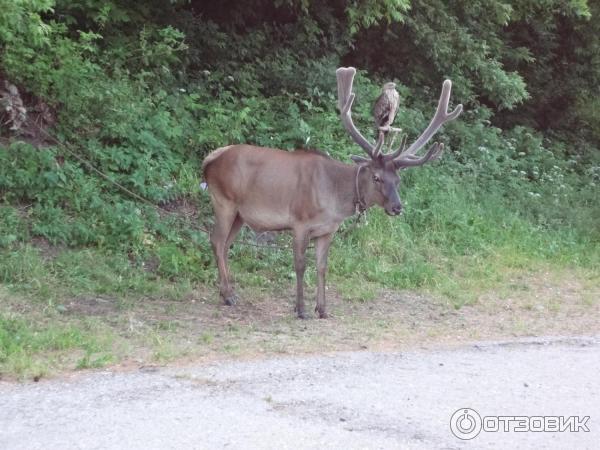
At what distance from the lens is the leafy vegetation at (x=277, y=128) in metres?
10.6

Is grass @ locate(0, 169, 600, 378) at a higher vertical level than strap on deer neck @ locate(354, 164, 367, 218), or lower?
lower

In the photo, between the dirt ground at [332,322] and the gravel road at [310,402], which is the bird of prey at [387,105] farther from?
the gravel road at [310,402]

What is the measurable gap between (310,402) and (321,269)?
3.56 meters

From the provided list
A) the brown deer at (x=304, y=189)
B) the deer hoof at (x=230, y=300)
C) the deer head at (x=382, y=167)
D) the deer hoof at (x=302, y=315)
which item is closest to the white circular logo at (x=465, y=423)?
the deer hoof at (x=302, y=315)

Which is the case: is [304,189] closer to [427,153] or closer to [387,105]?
[427,153]

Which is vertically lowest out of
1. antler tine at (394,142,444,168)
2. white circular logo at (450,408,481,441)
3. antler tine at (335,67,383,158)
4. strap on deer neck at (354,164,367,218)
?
white circular logo at (450,408,481,441)

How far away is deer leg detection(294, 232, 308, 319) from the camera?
31.5ft

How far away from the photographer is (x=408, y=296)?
10.8 metres

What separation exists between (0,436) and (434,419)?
266cm

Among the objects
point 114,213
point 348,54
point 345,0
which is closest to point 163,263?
point 114,213

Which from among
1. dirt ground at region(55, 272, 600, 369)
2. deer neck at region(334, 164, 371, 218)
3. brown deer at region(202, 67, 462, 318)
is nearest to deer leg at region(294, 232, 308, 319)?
brown deer at region(202, 67, 462, 318)

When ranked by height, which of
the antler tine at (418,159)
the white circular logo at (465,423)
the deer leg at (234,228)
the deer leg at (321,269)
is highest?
the antler tine at (418,159)

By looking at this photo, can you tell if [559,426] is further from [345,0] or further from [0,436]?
[345,0]

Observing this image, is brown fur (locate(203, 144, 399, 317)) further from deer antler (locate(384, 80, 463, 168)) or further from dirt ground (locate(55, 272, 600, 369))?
dirt ground (locate(55, 272, 600, 369))
